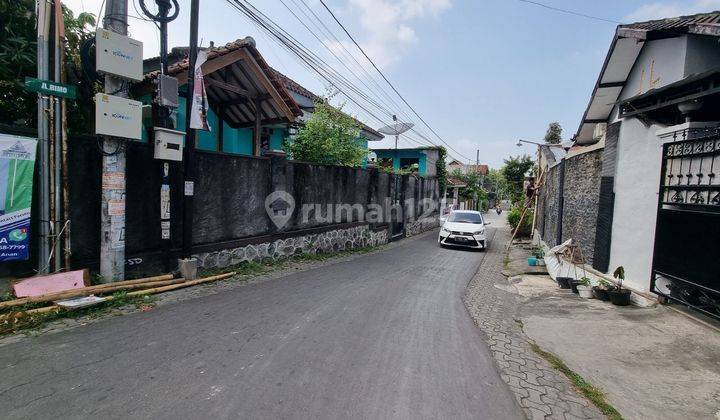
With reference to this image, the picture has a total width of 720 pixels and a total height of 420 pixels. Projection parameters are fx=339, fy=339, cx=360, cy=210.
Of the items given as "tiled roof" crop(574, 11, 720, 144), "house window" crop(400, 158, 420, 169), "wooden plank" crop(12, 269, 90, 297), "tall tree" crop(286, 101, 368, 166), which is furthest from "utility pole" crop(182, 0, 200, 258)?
"house window" crop(400, 158, 420, 169)

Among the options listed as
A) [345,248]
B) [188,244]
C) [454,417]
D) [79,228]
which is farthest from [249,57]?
[454,417]

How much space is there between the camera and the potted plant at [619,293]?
5531 mm

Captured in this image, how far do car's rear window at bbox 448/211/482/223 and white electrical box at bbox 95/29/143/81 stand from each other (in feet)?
39.0

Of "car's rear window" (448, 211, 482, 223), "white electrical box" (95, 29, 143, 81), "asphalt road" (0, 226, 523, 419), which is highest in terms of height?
"white electrical box" (95, 29, 143, 81)

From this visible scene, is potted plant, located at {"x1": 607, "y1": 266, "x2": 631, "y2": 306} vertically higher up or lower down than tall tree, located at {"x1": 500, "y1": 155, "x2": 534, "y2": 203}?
lower down

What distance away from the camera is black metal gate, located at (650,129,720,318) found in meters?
4.36

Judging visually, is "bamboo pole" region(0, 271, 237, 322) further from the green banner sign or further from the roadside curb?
the roadside curb

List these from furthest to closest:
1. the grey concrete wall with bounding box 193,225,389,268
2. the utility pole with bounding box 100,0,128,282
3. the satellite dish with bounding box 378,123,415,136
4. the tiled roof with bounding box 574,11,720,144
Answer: the satellite dish with bounding box 378,123,415,136, the grey concrete wall with bounding box 193,225,389,268, the utility pole with bounding box 100,0,128,282, the tiled roof with bounding box 574,11,720,144

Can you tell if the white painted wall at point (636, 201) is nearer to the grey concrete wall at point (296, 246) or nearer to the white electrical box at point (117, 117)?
the grey concrete wall at point (296, 246)

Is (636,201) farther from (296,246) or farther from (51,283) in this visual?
(51,283)

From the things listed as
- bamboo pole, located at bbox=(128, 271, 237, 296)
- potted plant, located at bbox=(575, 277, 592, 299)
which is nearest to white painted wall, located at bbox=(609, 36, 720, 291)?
potted plant, located at bbox=(575, 277, 592, 299)

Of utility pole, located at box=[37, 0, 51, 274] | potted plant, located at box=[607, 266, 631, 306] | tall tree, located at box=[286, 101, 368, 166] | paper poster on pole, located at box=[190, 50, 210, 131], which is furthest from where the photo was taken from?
tall tree, located at box=[286, 101, 368, 166]

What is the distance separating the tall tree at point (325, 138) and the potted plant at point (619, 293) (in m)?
7.88

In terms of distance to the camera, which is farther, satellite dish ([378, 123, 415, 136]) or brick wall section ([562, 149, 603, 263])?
satellite dish ([378, 123, 415, 136])
